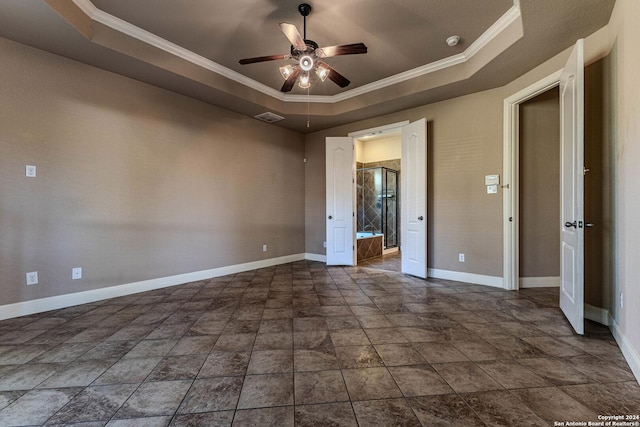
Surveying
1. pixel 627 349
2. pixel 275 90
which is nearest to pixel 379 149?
pixel 275 90

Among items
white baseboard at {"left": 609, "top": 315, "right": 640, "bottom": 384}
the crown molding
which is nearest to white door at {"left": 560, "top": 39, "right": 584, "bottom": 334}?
white baseboard at {"left": 609, "top": 315, "right": 640, "bottom": 384}

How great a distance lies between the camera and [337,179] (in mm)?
5176

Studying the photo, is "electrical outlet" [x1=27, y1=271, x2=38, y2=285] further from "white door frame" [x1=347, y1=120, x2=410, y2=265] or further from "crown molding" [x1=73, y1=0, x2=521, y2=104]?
"white door frame" [x1=347, y1=120, x2=410, y2=265]

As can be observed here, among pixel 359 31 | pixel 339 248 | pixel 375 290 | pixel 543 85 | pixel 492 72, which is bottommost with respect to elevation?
pixel 375 290

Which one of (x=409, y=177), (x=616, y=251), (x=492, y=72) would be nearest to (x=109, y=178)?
(x=409, y=177)

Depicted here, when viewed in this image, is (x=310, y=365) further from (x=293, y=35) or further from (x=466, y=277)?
(x=466, y=277)

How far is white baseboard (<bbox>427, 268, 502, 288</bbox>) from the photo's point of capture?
371 centimetres

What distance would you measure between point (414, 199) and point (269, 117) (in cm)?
278

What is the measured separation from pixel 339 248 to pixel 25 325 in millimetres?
4007

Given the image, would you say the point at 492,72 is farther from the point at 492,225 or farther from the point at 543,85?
the point at 492,225

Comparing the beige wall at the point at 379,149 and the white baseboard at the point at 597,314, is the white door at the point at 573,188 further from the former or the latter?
the beige wall at the point at 379,149

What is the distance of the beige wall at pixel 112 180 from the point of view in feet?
8.93

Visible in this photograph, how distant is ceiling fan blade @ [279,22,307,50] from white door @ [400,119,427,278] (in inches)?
92.1

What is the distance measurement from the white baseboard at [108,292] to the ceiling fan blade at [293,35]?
3.29 m
